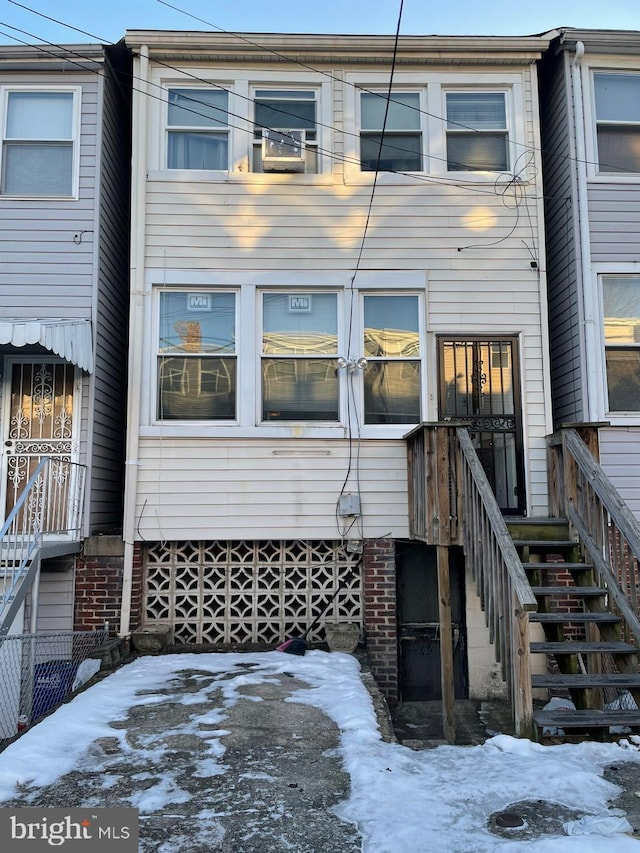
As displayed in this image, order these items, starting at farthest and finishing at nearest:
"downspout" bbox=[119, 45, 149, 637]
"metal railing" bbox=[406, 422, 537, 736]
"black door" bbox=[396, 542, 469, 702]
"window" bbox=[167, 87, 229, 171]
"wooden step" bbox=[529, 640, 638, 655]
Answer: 1. "window" bbox=[167, 87, 229, 171]
2. "black door" bbox=[396, 542, 469, 702]
3. "downspout" bbox=[119, 45, 149, 637]
4. "wooden step" bbox=[529, 640, 638, 655]
5. "metal railing" bbox=[406, 422, 537, 736]

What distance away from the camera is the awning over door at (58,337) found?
20.3 ft

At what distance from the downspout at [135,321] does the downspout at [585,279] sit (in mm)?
4916

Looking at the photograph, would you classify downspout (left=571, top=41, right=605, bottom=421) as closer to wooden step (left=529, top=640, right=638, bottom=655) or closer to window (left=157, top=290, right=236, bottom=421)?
wooden step (left=529, top=640, right=638, bottom=655)

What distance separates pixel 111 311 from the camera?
7910mm

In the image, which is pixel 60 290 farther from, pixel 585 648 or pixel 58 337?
pixel 585 648

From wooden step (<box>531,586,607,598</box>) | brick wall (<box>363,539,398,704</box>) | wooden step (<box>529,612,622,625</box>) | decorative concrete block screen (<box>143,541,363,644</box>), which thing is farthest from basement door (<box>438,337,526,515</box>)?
wooden step (<box>529,612,622,625</box>)

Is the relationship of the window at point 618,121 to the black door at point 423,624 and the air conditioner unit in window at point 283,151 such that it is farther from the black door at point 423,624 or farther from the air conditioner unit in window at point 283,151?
the black door at point 423,624

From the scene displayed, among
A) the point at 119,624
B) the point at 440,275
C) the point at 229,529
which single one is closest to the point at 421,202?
the point at 440,275

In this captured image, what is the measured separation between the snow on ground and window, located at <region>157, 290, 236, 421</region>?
317 cm

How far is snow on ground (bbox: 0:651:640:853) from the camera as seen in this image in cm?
287

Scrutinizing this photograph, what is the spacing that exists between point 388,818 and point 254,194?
256 inches

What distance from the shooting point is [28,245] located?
7336 millimetres

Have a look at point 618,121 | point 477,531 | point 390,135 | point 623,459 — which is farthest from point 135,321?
point 618,121

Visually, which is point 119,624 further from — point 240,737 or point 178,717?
point 240,737
